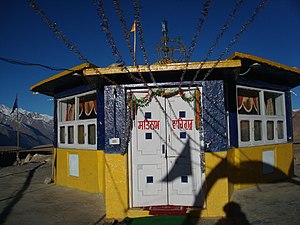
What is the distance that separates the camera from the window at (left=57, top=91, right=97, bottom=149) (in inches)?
308

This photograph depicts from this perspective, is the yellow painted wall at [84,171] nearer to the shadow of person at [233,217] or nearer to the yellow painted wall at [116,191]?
the yellow painted wall at [116,191]

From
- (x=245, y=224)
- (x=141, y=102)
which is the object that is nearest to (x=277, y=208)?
(x=245, y=224)

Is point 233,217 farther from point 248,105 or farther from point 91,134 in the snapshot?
point 91,134

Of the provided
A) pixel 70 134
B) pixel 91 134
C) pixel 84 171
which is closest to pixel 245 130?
pixel 91 134

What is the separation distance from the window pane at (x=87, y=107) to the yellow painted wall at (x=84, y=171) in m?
1.09

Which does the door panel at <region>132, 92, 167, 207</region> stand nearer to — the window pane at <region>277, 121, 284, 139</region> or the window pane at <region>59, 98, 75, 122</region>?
the window pane at <region>59, 98, 75, 122</region>

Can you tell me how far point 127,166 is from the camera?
5.45m

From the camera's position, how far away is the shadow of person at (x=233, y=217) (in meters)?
4.81

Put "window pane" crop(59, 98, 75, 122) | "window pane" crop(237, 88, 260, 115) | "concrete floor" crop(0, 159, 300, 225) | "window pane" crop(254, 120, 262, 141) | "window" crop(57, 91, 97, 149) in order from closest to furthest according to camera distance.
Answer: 1. "concrete floor" crop(0, 159, 300, 225)
2. "window pane" crop(237, 88, 260, 115)
3. "window pane" crop(254, 120, 262, 141)
4. "window" crop(57, 91, 97, 149)
5. "window pane" crop(59, 98, 75, 122)

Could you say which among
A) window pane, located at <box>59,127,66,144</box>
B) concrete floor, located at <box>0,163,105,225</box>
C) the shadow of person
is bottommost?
concrete floor, located at <box>0,163,105,225</box>

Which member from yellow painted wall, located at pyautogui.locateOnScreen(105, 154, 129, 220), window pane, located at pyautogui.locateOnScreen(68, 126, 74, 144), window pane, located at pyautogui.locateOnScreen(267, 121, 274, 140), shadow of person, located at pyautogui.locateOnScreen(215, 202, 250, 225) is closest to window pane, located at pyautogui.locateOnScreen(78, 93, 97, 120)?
→ window pane, located at pyautogui.locateOnScreen(68, 126, 74, 144)

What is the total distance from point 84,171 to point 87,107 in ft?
6.45

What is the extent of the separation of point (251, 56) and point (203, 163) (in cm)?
268

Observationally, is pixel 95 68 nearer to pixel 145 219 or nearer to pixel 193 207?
pixel 145 219
